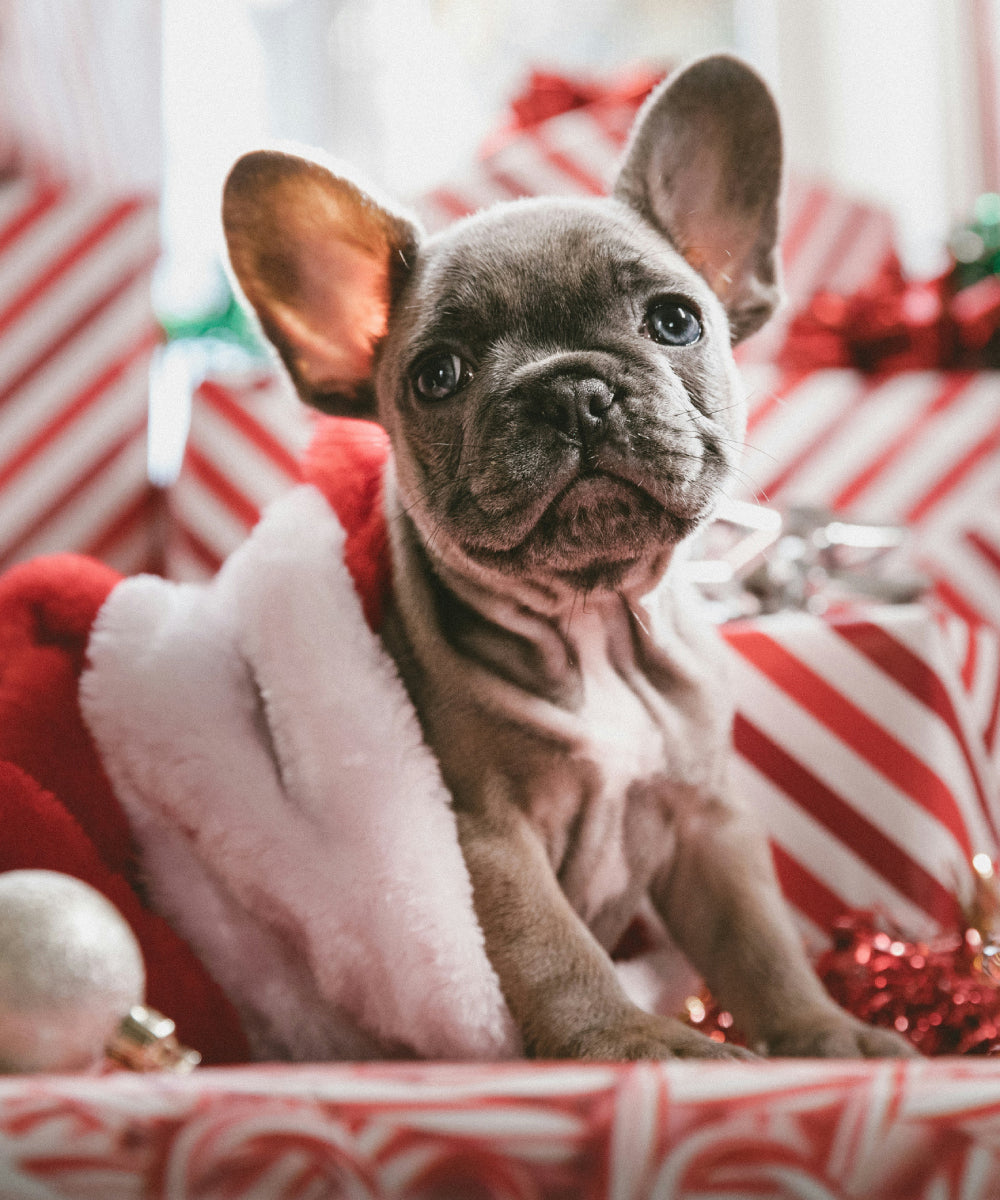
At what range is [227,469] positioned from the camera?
178cm

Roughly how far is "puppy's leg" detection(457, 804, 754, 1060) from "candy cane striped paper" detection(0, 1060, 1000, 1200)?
19 cm

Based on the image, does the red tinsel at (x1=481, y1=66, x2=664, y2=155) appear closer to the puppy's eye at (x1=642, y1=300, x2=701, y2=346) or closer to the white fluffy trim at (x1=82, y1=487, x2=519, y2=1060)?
the puppy's eye at (x1=642, y1=300, x2=701, y2=346)

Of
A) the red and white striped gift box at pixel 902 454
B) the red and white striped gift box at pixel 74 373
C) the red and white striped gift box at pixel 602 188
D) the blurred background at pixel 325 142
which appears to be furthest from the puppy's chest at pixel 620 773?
the red and white striped gift box at pixel 602 188

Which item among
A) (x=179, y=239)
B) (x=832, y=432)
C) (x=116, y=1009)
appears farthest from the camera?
(x=179, y=239)

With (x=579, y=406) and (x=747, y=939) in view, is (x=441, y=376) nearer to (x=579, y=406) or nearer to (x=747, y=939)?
(x=579, y=406)

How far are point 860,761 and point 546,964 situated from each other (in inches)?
22.2

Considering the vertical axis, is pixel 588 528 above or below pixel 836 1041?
above

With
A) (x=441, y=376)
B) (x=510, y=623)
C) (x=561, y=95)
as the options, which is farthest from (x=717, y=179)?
(x=561, y=95)

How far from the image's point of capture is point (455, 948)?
71 centimetres

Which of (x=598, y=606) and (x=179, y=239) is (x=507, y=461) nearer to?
(x=598, y=606)

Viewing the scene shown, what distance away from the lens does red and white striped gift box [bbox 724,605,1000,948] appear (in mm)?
1112

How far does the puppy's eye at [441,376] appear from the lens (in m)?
0.77

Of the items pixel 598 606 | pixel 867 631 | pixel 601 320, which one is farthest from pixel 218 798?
pixel 867 631

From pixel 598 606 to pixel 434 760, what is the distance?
6.6 inches
